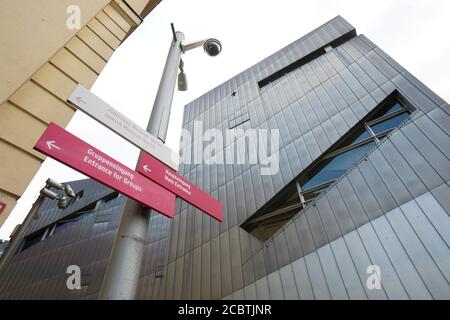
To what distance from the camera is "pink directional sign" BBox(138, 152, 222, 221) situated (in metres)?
3.82

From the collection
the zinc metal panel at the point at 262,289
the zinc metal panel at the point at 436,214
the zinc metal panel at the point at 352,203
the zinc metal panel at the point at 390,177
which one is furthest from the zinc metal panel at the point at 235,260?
the zinc metal panel at the point at 436,214

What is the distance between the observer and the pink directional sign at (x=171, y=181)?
3824 mm

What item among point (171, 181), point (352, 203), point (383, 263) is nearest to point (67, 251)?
point (171, 181)

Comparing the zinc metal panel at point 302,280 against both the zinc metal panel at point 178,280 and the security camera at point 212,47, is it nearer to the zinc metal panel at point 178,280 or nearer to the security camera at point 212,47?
the zinc metal panel at point 178,280

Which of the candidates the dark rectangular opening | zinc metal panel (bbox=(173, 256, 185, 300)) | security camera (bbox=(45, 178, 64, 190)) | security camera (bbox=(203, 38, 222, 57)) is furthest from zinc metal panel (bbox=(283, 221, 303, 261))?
the dark rectangular opening

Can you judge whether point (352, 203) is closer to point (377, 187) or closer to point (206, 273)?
point (377, 187)

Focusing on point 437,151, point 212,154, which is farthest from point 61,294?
point 437,151

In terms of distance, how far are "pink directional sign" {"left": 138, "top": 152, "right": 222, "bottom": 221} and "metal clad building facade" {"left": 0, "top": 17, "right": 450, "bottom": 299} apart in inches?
157

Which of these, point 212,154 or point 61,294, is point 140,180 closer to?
point 212,154

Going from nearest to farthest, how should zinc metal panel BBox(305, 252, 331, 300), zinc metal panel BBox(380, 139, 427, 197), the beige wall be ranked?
the beige wall < zinc metal panel BBox(305, 252, 331, 300) < zinc metal panel BBox(380, 139, 427, 197)

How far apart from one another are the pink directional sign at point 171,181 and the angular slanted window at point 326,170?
17.7 feet

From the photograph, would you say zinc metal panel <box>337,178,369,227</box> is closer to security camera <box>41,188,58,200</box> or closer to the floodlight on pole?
the floodlight on pole

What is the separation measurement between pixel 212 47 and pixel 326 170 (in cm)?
599
